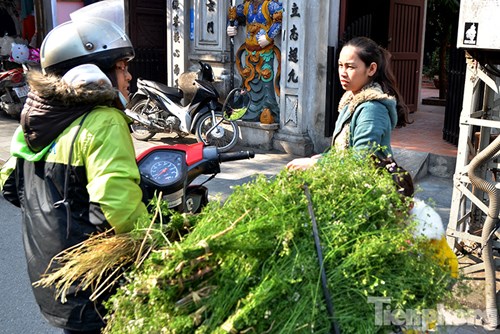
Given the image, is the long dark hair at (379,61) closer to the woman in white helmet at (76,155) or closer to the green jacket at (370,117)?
the green jacket at (370,117)

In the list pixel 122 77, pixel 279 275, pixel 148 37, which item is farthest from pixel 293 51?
pixel 279 275

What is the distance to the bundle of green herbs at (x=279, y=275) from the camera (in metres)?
1.52

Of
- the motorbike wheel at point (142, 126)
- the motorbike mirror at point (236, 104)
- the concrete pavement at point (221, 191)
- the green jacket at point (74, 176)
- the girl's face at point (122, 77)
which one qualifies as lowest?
the concrete pavement at point (221, 191)

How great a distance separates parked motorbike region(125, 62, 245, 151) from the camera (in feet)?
26.1

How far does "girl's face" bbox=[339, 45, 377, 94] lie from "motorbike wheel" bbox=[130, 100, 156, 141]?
641cm

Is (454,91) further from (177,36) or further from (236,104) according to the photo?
(177,36)

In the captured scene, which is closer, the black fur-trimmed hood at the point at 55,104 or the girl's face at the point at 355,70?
the black fur-trimmed hood at the point at 55,104

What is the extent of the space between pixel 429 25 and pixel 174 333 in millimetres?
12321

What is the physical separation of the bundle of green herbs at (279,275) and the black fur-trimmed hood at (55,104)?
639mm

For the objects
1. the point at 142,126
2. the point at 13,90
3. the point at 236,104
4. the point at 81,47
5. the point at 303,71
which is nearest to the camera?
the point at 81,47

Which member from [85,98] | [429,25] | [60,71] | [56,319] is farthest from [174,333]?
[429,25]

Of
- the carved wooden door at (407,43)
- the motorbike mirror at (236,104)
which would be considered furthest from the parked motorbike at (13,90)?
the carved wooden door at (407,43)

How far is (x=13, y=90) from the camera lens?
1101 centimetres

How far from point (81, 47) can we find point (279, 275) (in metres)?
1.18
